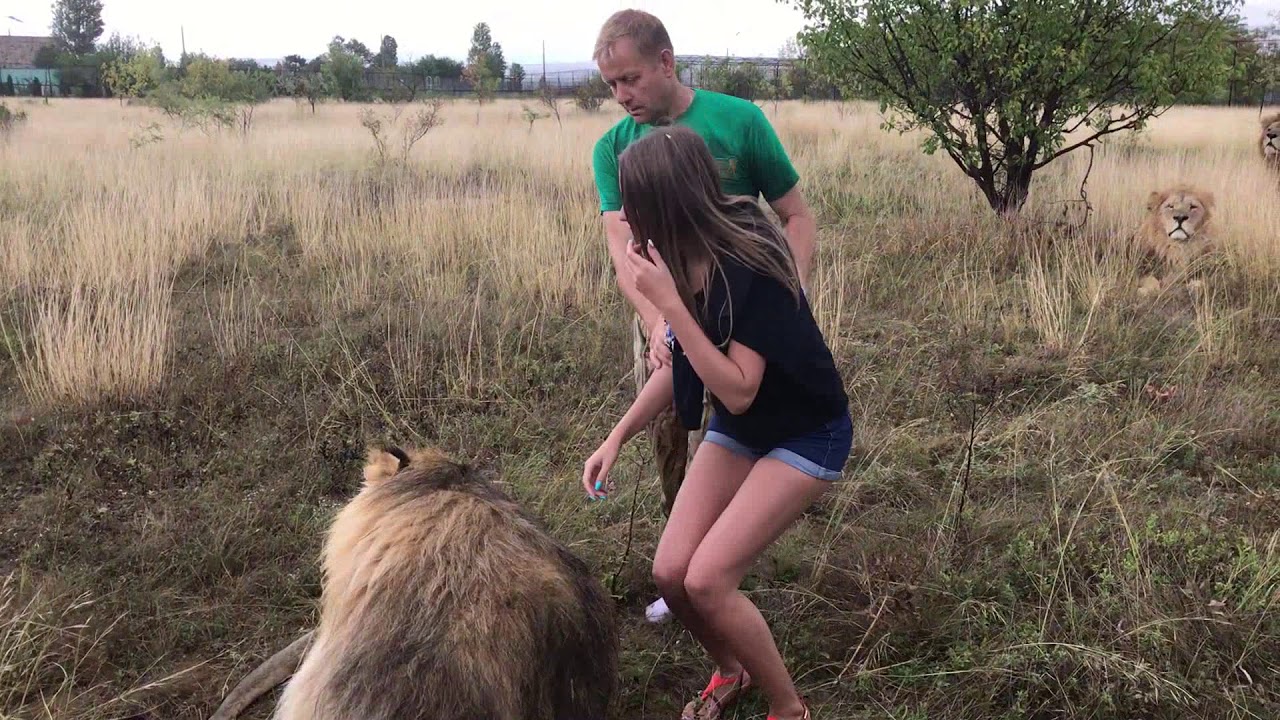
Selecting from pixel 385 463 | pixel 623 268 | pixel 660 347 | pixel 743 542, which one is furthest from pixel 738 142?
pixel 385 463

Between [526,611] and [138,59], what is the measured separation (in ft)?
107

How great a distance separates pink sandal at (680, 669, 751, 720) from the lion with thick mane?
10.0 meters

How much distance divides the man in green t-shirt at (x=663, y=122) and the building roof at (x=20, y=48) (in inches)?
3037

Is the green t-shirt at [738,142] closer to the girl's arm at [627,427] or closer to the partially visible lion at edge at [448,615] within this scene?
the girl's arm at [627,427]

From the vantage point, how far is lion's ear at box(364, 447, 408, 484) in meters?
2.36

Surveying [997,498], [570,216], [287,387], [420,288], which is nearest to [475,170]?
[570,216]

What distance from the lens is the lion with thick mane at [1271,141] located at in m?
9.59

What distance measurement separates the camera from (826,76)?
28.3ft

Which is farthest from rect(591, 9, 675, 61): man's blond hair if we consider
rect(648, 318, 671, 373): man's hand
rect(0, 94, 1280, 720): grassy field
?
rect(0, 94, 1280, 720): grassy field

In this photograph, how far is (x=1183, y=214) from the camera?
259 inches

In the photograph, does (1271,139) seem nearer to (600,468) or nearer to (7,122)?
(600,468)

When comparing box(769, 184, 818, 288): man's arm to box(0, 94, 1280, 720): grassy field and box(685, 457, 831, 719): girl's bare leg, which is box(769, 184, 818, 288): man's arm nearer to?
box(685, 457, 831, 719): girl's bare leg

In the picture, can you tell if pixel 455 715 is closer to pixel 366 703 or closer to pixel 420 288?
pixel 366 703

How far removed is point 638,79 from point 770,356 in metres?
1.12
